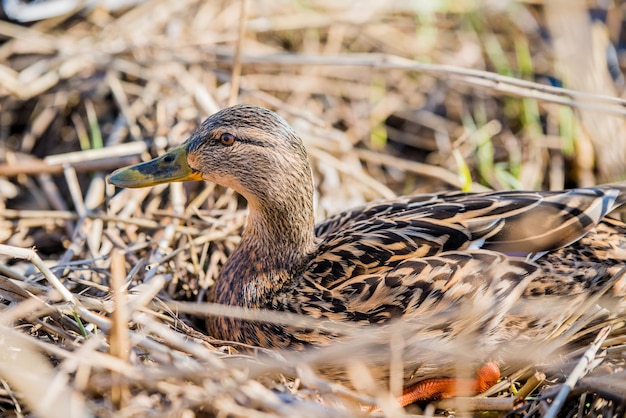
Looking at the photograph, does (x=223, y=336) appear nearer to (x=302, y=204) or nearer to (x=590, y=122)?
(x=302, y=204)

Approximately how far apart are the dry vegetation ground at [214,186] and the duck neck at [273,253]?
1.00 feet

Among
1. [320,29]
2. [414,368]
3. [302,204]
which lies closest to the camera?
[414,368]

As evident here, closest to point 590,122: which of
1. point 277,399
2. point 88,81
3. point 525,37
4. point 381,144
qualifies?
point 381,144

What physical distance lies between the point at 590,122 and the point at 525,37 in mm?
1865

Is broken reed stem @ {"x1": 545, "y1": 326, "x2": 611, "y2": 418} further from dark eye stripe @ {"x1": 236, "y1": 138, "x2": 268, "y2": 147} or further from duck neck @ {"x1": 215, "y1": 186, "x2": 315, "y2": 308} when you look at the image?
dark eye stripe @ {"x1": 236, "y1": 138, "x2": 268, "y2": 147}

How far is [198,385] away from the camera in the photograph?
2.48 metres

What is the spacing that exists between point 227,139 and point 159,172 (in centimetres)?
36

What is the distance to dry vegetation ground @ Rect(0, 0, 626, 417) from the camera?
250 centimetres

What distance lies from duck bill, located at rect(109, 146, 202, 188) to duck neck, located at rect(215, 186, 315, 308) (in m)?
0.35

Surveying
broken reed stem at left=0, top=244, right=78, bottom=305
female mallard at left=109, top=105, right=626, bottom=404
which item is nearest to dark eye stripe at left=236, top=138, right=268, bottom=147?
female mallard at left=109, top=105, right=626, bottom=404

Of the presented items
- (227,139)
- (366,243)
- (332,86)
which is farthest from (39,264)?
(332,86)

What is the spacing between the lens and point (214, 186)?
4328 mm

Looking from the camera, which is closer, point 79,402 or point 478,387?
point 79,402

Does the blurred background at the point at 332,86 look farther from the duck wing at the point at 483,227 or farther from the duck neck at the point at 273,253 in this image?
the duck neck at the point at 273,253
